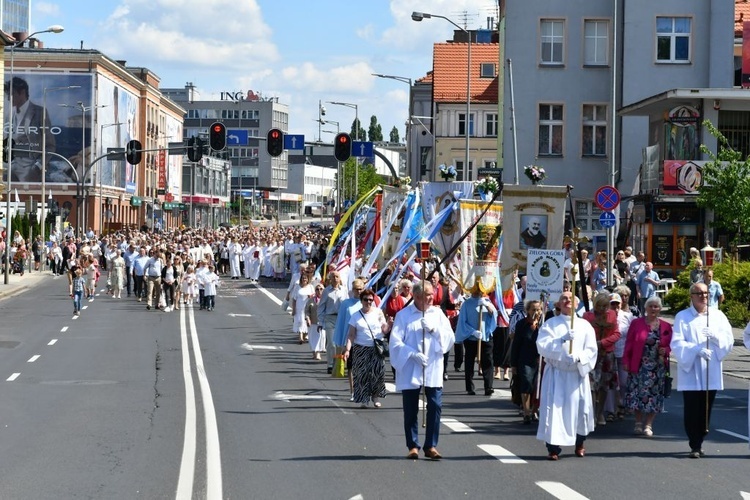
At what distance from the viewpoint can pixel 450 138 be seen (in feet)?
282

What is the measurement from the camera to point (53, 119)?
328 feet

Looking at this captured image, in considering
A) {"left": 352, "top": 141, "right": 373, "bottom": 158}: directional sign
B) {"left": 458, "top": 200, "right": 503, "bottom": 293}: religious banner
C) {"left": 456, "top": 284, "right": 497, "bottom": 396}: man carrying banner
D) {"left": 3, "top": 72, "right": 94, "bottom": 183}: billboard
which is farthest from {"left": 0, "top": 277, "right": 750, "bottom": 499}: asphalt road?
{"left": 3, "top": 72, "right": 94, "bottom": 183}: billboard

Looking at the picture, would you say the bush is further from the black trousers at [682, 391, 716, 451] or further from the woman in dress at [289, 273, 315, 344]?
the black trousers at [682, 391, 716, 451]

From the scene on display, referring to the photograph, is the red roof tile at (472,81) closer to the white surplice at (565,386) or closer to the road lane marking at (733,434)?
the road lane marking at (733,434)

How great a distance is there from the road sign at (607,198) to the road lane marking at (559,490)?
64.2 ft

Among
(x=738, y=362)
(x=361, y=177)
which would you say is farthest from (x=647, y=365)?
(x=361, y=177)

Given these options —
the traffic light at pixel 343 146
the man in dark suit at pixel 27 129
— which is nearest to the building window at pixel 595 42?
the traffic light at pixel 343 146

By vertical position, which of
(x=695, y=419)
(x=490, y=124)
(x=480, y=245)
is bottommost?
(x=695, y=419)

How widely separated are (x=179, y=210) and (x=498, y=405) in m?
129

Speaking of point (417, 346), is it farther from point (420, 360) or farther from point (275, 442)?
point (275, 442)

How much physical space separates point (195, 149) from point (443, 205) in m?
23.4

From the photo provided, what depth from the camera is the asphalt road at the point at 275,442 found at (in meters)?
11.8

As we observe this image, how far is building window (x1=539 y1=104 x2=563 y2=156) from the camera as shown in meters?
53.7

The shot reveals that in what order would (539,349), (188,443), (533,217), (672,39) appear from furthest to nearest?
(672,39), (533,217), (188,443), (539,349)
